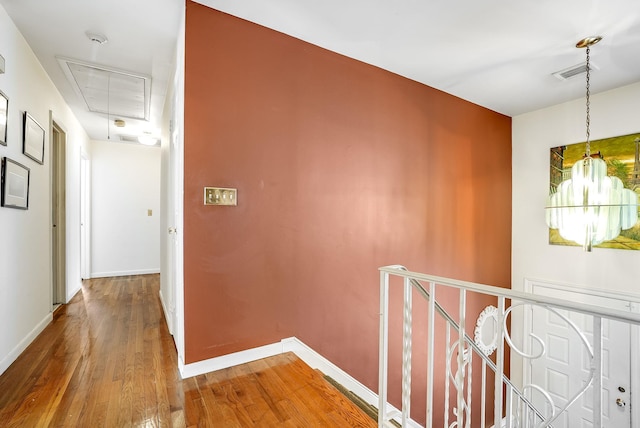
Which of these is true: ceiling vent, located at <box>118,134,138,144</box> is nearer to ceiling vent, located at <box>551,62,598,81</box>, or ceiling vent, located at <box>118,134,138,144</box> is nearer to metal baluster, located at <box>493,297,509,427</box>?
metal baluster, located at <box>493,297,509,427</box>

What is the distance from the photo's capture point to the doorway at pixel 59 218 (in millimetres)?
3344

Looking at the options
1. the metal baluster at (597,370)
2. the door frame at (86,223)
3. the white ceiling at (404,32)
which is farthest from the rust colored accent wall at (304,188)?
the door frame at (86,223)

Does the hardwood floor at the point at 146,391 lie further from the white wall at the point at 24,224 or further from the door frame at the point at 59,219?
the door frame at the point at 59,219

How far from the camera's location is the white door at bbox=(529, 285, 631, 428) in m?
3.13

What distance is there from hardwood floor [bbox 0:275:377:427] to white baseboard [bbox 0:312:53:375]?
38 mm

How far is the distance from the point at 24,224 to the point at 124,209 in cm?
311

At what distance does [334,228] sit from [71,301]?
11.3 feet

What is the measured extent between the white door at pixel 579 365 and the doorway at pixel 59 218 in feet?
16.6

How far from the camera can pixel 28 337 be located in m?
2.34

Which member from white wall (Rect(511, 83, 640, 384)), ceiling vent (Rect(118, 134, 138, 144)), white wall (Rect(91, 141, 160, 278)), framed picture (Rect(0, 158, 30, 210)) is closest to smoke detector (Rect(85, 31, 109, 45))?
framed picture (Rect(0, 158, 30, 210))

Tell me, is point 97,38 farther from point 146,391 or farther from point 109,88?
point 146,391

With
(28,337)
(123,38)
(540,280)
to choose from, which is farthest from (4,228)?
(540,280)

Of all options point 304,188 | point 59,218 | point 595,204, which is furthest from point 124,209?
point 595,204

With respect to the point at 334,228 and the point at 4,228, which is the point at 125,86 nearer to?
the point at 4,228
